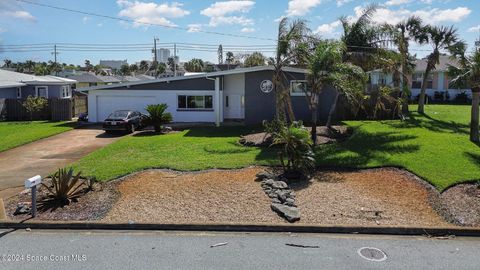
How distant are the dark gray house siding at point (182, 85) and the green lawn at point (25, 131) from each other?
5.63 meters

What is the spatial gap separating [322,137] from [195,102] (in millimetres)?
13078

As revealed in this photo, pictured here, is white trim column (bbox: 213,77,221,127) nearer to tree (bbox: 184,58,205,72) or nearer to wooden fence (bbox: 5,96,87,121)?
wooden fence (bbox: 5,96,87,121)

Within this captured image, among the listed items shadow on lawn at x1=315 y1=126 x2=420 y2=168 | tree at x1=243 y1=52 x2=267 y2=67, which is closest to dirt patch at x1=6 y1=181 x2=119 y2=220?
shadow on lawn at x1=315 y1=126 x2=420 y2=168

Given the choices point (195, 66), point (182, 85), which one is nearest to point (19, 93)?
point (182, 85)

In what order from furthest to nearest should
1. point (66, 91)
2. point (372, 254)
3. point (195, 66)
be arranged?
point (195, 66) → point (66, 91) → point (372, 254)

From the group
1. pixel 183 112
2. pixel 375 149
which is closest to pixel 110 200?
pixel 375 149

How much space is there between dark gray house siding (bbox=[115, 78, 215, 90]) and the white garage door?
78 cm

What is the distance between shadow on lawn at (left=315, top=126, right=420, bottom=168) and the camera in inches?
565

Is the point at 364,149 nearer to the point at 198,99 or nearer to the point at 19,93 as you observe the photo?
the point at 198,99

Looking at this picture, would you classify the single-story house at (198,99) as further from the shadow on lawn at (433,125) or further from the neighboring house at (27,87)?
the neighboring house at (27,87)

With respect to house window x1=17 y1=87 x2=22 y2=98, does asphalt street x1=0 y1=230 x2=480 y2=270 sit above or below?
below

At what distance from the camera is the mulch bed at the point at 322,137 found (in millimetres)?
18656

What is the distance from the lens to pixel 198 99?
30.3m

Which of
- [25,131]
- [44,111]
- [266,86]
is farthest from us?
[44,111]
